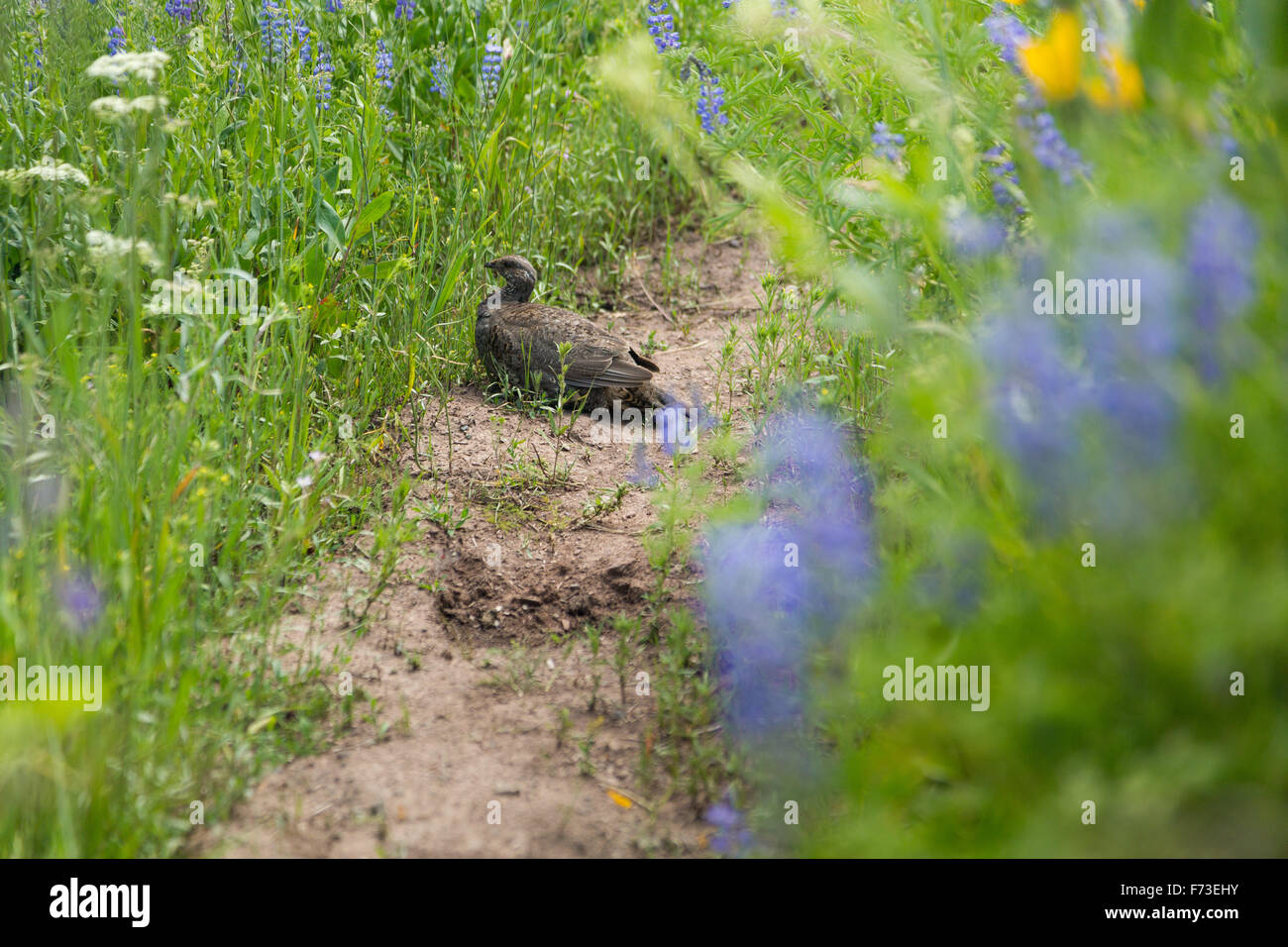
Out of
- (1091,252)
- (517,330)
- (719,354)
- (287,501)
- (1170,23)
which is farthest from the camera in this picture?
(719,354)

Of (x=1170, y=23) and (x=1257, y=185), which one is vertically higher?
(x=1170, y=23)

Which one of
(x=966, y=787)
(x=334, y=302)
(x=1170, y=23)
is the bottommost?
(x=966, y=787)

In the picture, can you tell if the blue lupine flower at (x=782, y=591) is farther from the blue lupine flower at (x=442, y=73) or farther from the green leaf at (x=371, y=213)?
the blue lupine flower at (x=442, y=73)

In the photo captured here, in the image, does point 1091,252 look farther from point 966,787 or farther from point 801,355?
point 801,355

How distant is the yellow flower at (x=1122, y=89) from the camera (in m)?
2.08

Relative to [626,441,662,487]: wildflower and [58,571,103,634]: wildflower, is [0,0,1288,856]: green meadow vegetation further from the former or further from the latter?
[626,441,662,487]: wildflower

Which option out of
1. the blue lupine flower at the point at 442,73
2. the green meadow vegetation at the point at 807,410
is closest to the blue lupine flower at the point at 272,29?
the green meadow vegetation at the point at 807,410

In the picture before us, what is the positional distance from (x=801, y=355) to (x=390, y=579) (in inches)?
72.4

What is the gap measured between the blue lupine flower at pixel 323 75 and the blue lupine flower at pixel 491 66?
0.69 meters

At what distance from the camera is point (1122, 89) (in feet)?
6.86

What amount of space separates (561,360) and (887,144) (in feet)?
5.56

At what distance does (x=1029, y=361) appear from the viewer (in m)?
1.70

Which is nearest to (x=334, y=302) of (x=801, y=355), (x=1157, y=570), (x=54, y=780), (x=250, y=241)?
(x=250, y=241)

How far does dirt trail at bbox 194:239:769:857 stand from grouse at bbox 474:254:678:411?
157 millimetres
